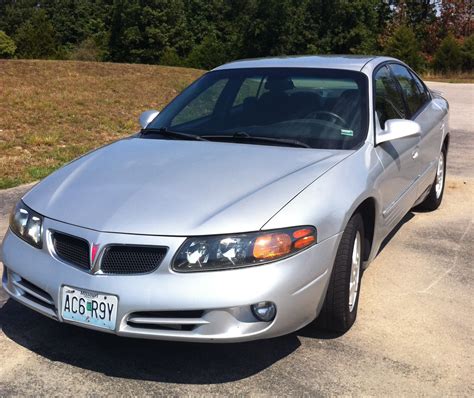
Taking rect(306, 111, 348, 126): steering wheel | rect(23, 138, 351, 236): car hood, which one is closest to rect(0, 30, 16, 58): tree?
rect(23, 138, 351, 236): car hood

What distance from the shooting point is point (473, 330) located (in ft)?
11.3

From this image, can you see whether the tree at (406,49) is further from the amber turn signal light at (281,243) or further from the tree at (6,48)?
the amber turn signal light at (281,243)

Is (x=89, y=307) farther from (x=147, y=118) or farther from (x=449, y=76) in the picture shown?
(x=449, y=76)

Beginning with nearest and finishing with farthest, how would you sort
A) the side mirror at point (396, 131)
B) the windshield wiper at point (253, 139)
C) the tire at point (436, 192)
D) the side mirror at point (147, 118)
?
the windshield wiper at point (253, 139) < the side mirror at point (396, 131) < the side mirror at point (147, 118) < the tire at point (436, 192)

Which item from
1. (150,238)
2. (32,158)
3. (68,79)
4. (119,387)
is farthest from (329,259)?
(68,79)

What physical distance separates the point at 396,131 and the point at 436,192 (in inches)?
85.4

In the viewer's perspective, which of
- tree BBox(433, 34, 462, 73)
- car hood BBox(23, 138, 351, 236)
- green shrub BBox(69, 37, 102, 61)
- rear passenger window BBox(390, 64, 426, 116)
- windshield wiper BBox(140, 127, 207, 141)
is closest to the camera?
car hood BBox(23, 138, 351, 236)

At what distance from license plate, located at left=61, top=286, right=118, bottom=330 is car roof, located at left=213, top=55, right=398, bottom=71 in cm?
237

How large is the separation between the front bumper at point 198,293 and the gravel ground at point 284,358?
0.28m

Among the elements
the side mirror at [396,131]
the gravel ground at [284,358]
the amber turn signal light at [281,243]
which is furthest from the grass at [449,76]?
the amber turn signal light at [281,243]

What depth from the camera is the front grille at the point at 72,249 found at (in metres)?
2.84

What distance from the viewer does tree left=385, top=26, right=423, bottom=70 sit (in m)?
34.1

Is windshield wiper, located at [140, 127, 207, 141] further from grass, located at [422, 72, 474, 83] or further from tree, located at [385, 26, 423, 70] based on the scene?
tree, located at [385, 26, 423, 70]

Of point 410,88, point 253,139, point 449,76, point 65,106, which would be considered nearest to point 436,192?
point 410,88
